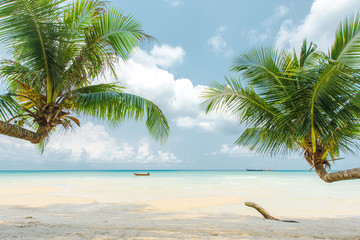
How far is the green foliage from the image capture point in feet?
10.3

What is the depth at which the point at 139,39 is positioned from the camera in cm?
471

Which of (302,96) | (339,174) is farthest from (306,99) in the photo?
(339,174)

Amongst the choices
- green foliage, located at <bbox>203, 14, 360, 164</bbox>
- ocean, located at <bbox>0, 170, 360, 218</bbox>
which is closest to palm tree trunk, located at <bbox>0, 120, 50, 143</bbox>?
green foliage, located at <bbox>203, 14, 360, 164</bbox>

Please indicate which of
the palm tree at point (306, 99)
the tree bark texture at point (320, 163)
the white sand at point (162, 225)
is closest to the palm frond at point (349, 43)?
the palm tree at point (306, 99)

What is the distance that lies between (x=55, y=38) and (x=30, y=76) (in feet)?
2.98

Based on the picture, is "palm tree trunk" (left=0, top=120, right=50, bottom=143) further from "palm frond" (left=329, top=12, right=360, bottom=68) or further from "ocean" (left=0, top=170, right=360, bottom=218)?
"ocean" (left=0, top=170, right=360, bottom=218)

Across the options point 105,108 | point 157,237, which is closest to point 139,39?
point 105,108

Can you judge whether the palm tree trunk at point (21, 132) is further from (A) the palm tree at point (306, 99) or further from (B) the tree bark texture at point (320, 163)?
(B) the tree bark texture at point (320, 163)

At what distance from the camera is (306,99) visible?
3.52 m

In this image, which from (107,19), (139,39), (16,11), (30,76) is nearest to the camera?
(16,11)

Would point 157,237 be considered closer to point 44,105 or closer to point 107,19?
point 44,105

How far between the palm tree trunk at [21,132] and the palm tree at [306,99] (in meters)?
2.94

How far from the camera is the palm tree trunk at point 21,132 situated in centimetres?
316

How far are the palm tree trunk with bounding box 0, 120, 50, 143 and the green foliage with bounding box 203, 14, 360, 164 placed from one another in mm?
2929
